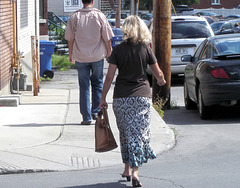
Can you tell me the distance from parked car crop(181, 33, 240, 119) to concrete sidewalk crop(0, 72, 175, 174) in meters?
0.91

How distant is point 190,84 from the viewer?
1137cm

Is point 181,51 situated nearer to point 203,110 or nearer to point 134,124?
point 203,110

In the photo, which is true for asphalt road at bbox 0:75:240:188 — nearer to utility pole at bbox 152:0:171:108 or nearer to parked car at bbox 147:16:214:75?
utility pole at bbox 152:0:171:108

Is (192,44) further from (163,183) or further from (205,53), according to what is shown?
(163,183)

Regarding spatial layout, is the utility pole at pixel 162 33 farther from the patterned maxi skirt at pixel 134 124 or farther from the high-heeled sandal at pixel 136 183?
the high-heeled sandal at pixel 136 183

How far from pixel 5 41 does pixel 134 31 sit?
22.3ft

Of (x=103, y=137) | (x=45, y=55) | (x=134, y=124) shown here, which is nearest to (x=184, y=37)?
(x=45, y=55)

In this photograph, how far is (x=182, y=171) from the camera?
655cm

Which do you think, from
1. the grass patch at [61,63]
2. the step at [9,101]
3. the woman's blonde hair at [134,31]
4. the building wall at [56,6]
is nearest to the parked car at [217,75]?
the step at [9,101]

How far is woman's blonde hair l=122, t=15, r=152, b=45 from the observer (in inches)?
231

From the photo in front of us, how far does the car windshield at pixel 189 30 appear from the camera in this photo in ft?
54.0

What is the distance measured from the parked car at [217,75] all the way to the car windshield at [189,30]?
212 inches

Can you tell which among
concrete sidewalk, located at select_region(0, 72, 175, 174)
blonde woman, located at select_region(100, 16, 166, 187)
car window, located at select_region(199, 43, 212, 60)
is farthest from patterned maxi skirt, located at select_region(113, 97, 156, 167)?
car window, located at select_region(199, 43, 212, 60)

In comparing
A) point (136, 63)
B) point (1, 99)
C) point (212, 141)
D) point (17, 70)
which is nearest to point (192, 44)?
point (17, 70)
